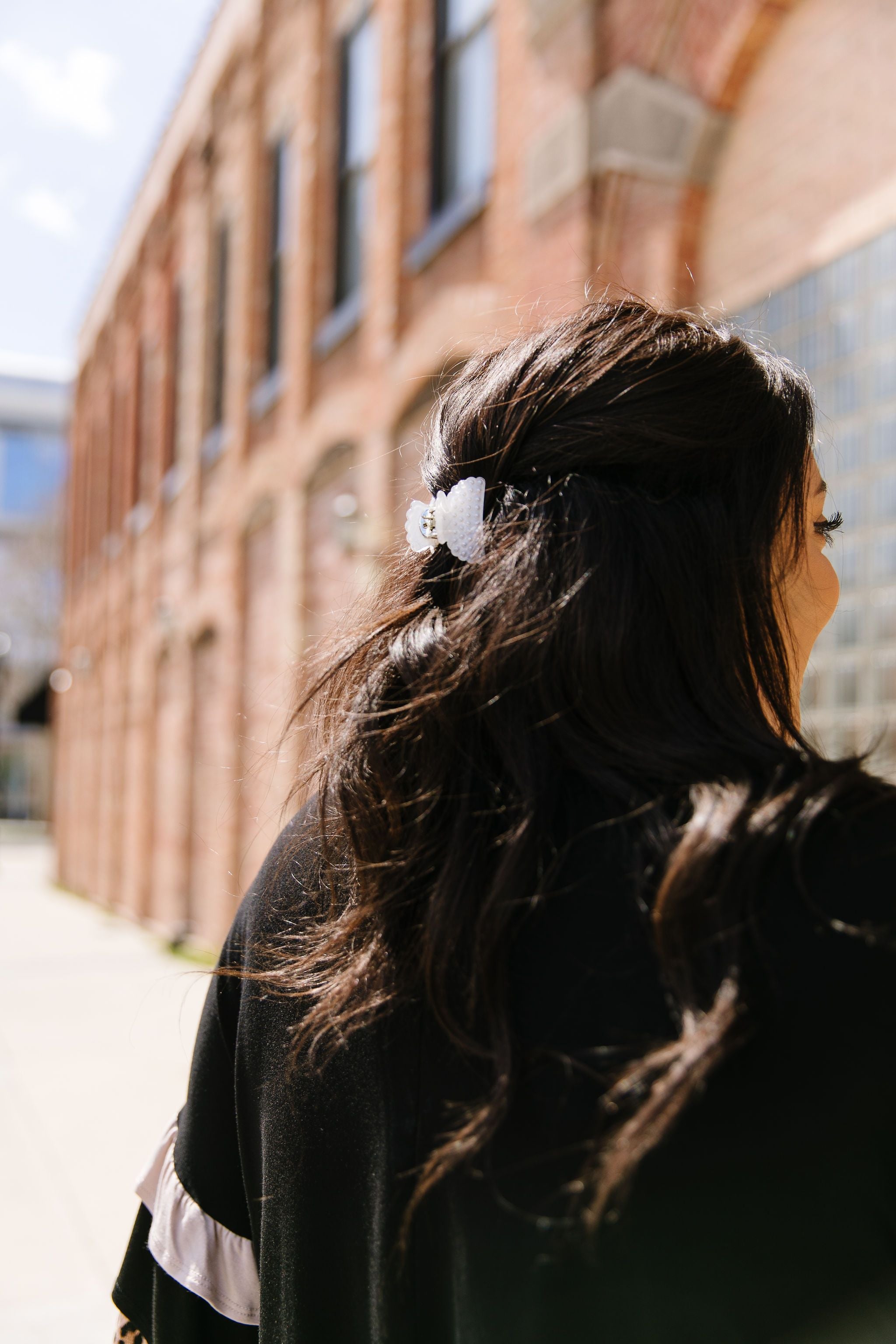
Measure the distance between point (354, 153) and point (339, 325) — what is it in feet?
5.41

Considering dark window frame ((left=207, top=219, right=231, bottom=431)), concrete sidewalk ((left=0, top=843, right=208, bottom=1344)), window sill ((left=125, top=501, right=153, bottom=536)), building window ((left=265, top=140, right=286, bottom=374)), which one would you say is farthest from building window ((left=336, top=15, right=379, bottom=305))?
window sill ((left=125, top=501, right=153, bottom=536))

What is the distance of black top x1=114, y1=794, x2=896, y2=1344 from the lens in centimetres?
89

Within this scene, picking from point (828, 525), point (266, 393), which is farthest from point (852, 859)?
point (266, 393)

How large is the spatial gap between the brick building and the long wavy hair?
16.0 inches

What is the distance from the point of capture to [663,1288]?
36.2 inches

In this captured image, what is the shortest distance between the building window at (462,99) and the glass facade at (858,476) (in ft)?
10.3

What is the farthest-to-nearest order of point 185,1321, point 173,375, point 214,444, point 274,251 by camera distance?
point 173,375 < point 214,444 < point 274,251 < point 185,1321

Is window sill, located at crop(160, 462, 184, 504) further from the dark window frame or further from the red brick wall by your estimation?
the red brick wall

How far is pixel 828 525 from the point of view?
1463mm

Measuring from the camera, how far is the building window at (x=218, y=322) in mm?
12688

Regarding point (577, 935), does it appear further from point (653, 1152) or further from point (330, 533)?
point (330, 533)

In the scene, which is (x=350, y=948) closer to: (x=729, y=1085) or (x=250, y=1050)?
(x=250, y=1050)

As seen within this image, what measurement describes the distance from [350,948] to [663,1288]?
0.44 meters

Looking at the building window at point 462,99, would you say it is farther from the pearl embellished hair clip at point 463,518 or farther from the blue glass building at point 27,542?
the blue glass building at point 27,542
